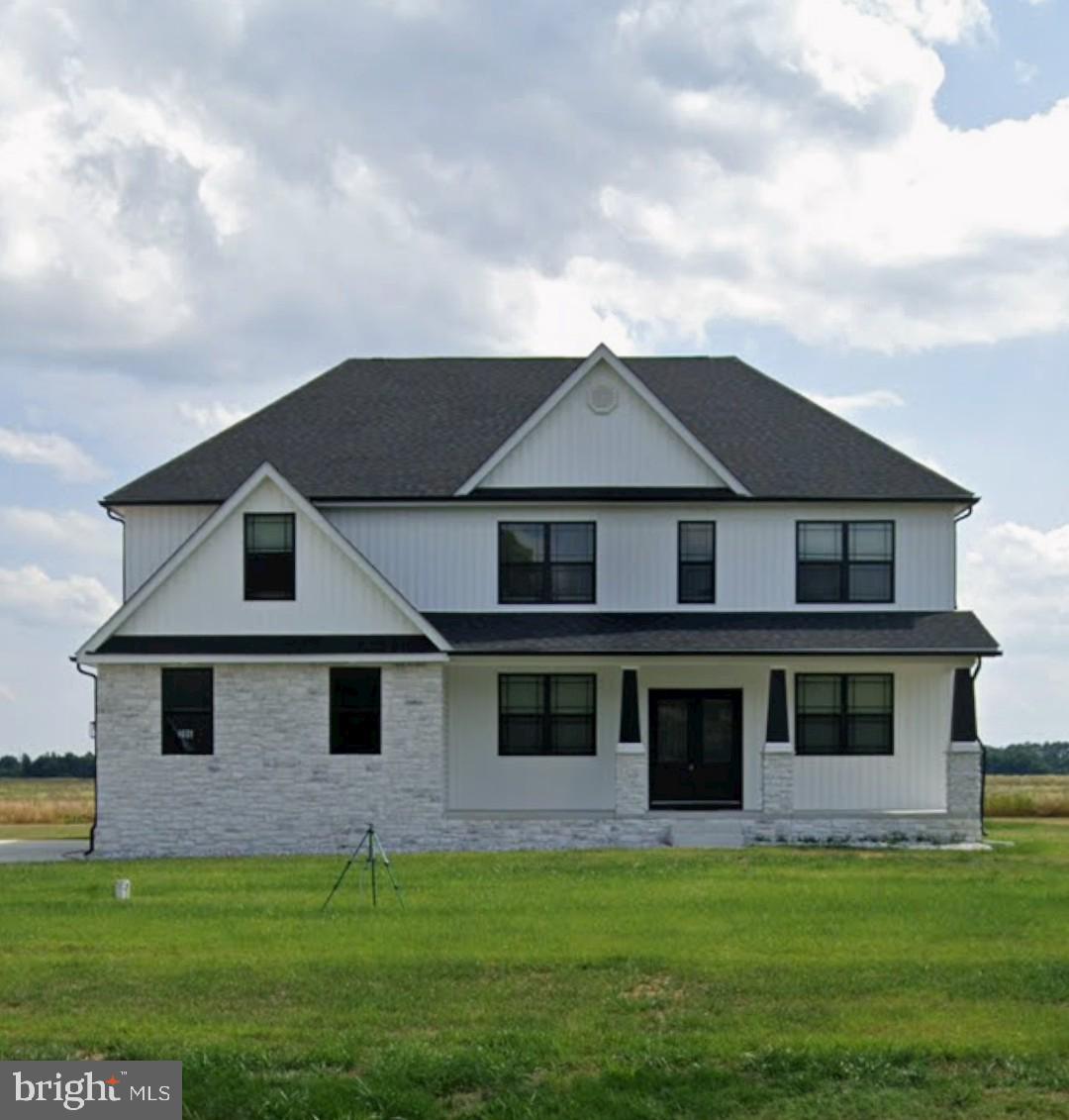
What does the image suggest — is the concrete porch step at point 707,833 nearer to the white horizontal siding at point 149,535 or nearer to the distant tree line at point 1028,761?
the white horizontal siding at point 149,535

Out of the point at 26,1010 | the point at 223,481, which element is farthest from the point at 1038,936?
the point at 223,481

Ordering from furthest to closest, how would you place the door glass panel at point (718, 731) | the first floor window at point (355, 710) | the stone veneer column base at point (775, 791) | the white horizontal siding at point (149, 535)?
the white horizontal siding at point (149, 535) < the door glass panel at point (718, 731) < the first floor window at point (355, 710) < the stone veneer column base at point (775, 791)

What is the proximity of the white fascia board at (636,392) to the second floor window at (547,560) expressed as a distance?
115cm

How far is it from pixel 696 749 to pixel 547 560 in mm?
4511

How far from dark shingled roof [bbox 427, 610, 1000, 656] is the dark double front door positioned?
1648mm

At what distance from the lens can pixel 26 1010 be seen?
1502 cm

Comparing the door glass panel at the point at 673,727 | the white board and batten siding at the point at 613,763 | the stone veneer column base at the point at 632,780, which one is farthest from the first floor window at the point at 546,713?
the stone veneer column base at the point at 632,780

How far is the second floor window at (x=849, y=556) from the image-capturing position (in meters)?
35.8

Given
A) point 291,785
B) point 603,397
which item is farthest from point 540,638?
point 291,785

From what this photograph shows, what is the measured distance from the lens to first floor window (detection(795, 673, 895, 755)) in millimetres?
35500

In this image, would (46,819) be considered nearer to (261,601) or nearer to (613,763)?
(261,601)

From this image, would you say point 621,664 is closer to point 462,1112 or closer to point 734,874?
point 734,874

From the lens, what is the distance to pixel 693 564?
35.9 m

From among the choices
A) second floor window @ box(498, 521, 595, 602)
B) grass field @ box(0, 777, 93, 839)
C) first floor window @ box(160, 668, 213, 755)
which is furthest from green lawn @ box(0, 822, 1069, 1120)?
grass field @ box(0, 777, 93, 839)
